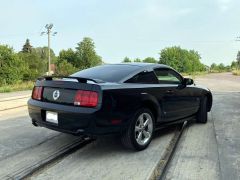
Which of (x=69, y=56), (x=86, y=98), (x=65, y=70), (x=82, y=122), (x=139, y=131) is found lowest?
(x=139, y=131)

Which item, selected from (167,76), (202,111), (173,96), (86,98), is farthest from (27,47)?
(86,98)

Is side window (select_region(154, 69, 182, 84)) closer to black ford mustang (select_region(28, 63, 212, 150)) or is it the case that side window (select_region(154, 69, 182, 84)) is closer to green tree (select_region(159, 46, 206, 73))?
black ford mustang (select_region(28, 63, 212, 150))

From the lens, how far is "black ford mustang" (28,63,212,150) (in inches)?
207

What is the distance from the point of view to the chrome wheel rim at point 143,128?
5.88m

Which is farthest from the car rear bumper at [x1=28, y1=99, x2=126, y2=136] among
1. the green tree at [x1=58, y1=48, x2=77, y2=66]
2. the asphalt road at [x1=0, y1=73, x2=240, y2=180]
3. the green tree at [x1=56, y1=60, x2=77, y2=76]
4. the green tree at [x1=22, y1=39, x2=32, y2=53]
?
the green tree at [x1=22, y1=39, x2=32, y2=53]

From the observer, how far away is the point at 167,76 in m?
7.03

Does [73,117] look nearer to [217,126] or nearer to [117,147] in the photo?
[117,147]

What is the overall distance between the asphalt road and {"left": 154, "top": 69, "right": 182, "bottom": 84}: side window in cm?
100

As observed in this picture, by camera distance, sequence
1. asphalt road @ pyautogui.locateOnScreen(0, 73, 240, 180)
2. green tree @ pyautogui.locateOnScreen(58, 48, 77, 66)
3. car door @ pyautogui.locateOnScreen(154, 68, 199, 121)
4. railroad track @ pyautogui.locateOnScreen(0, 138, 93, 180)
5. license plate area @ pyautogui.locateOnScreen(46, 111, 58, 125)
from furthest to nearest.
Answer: green tree @ pyautogui.locateOnScreen(58, 48, 77, 66) → car door @ pyautogui.locateOnScreen(154, 68, 199, 121) → license plate area @ pyautogui.locateOnScreen(46, 111, 58, 125) → asphalt road @ pyautogui.locateOnScreen(0, 73, 240, 180) → railroad track @ pyautogui.locateOnScreen(0, 138, 93, 180)

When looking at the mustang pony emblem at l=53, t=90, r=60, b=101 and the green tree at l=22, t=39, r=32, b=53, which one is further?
the green tree at l=22, t=39, r=32, b=53

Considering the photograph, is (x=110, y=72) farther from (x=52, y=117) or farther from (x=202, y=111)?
(x=202, y=111)

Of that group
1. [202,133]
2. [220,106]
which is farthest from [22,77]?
[202,133]

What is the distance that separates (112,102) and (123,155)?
2.80ft

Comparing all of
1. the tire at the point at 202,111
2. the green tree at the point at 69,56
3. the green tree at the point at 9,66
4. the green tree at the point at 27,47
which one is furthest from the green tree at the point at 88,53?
the tire at the point at 202,111
